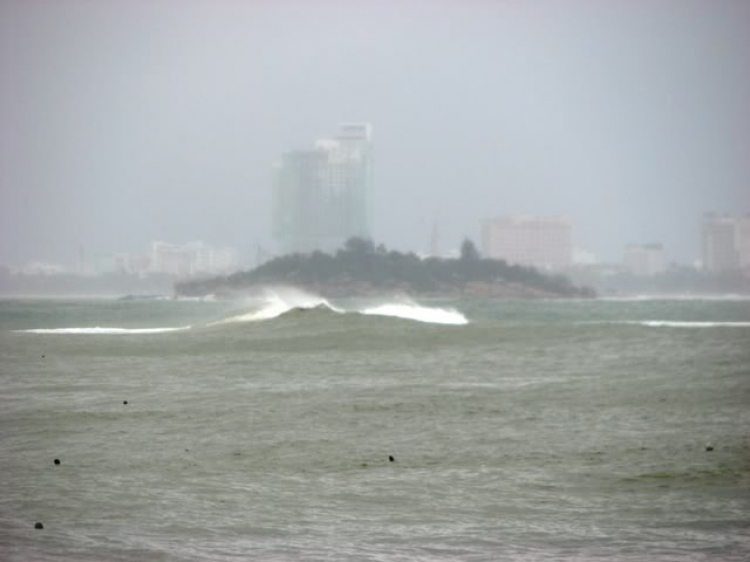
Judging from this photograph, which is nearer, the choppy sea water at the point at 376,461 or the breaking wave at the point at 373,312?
the choppy sea water at the point at 376,461

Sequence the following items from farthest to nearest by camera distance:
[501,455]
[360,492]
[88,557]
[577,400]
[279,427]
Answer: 1. [577,400]
2. [279,427]
3. [501,455]
4. [360,492]
5. [88,557]

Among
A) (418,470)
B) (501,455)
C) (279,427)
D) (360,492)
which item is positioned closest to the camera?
(360,492)

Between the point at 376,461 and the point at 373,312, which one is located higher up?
the point at 373,312

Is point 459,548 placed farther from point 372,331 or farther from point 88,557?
point 372,331

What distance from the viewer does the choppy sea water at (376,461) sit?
39.8ft

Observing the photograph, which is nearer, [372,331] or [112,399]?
[112,399]

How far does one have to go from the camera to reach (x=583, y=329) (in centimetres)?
5056

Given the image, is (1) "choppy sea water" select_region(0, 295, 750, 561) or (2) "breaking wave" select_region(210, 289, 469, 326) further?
(2) "breaking wave" select_region(210, 289, 469, 326)

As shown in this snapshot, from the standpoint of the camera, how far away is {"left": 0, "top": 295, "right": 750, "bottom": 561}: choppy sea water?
12133 millimetres

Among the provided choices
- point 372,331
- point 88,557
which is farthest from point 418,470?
point 372,331

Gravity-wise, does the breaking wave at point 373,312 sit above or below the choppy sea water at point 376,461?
above

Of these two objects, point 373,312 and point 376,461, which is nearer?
point 376,461

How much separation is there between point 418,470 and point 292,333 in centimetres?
3332

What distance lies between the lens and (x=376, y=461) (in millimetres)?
16828
